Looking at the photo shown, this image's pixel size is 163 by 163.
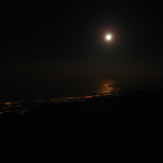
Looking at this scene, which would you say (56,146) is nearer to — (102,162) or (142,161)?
(102,162)

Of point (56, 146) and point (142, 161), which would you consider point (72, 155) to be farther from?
point (142, 161)

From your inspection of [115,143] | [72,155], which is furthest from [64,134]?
[115,143]

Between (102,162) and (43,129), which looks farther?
(43,129)

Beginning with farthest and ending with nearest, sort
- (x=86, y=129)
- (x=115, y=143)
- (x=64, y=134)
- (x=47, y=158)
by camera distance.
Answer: (x=86, y=129) < (x=64, y=134) < (x=115, y=143) < (x=47, y=158)

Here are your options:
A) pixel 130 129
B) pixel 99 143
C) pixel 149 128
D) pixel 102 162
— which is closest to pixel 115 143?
pixel 99 143

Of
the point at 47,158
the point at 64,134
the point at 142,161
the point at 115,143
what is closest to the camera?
the point at 142,161

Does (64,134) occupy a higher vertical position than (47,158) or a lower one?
higher

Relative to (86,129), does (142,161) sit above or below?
below

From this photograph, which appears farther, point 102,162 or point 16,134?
point 16,134

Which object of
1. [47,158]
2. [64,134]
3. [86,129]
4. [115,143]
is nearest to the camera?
[47,158]
